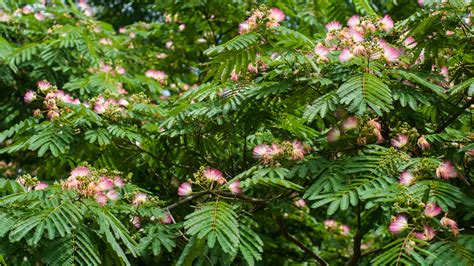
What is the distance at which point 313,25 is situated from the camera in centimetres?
686

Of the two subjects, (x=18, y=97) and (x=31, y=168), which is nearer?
(x=31, y=168)

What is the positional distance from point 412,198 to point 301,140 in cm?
137

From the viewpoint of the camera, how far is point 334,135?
13.2 feet

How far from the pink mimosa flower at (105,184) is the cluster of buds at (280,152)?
902 mm

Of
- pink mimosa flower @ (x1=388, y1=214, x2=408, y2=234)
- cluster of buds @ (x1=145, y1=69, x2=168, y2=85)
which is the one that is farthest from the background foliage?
cluster of buds @ (x1=145, y1=69, x2=168, y2=85)

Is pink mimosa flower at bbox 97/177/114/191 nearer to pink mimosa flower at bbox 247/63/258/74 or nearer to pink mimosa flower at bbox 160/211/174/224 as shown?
pink mimosa flower at bbox 160/211/174/224

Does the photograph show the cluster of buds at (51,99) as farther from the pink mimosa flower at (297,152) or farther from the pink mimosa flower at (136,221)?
the pink mimosa flower at (297,152)

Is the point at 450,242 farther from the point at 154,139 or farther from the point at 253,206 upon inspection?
the point at 154,139

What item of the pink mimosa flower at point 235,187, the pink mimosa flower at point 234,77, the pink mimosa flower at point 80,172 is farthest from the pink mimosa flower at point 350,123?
the pink mimosa flower at point 80,172

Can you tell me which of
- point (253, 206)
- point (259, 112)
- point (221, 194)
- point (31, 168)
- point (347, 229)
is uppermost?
point (259, 112)

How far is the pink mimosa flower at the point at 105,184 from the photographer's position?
11.9 feet

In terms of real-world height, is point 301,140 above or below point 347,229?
above

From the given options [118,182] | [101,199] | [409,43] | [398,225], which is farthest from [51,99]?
[398,225]

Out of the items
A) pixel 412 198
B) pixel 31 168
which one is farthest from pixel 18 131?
pixel 412 198
